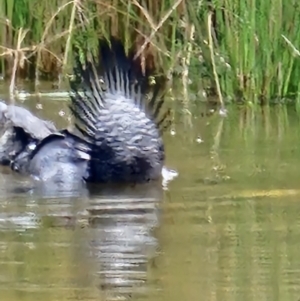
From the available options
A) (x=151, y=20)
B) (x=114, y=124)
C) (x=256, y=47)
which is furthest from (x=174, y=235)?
(x=151, y=20)

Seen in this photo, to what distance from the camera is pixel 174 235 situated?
9.56 ft

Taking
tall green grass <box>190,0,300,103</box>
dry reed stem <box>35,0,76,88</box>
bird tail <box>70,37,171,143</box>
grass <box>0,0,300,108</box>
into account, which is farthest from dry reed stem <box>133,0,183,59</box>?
bird tail <box>70,37,171,143</box>

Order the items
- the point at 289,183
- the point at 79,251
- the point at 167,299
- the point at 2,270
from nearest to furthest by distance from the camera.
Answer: the point at 167,299, the point at 2,270, the point at 79,251, the point at 289,183

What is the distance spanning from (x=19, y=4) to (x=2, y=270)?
4131 millimetres

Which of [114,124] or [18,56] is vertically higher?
[18,56]

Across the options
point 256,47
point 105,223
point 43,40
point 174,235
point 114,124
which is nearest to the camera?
point 174,235

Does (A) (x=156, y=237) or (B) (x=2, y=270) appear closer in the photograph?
(B) (x=2, y=270)

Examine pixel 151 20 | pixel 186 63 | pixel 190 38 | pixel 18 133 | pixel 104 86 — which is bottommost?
pixel 18 133

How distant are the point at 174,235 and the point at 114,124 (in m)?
0.89

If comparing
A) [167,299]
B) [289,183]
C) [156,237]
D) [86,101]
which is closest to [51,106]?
[86,101]

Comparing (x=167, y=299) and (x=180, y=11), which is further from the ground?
(x=180, y=11)

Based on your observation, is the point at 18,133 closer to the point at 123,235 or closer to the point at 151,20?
the point at 123,235

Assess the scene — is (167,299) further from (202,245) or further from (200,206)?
(200,206)

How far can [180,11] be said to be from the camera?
239 inches
